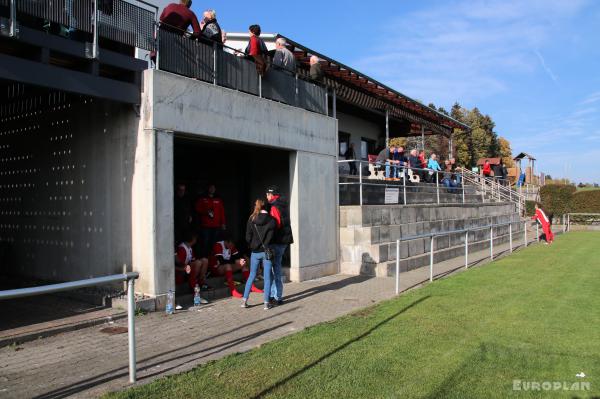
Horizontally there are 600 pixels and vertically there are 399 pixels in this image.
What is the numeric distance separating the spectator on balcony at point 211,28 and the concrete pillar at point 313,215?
3.14m


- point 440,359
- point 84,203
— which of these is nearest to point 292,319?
point 440,359

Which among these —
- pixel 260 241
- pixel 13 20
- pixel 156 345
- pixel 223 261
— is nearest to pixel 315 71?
pixel 223 261

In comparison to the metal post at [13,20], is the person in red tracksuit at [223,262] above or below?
below

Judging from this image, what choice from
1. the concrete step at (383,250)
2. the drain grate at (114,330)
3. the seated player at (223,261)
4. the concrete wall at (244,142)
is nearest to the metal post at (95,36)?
the concrete wall at (244,142)

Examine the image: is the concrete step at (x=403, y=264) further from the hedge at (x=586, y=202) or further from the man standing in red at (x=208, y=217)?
the hedge at (x=586, y=202)

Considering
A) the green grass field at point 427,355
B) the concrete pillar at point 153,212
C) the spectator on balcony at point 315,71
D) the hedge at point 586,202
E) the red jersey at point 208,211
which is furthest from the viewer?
the hedge at point 586,202

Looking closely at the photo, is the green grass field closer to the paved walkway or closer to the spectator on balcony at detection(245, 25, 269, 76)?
the paved walkway

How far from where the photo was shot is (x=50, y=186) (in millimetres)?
9594

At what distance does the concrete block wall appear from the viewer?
12219 mm

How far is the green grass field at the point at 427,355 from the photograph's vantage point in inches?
178

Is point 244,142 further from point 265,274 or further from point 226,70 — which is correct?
point 265,274

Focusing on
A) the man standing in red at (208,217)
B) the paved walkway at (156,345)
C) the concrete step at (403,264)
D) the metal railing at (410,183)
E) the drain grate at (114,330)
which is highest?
the metal railing at (410,183)

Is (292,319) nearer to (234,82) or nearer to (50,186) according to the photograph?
(234,82)

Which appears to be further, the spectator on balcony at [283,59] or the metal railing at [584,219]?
the metal railing at [584,219]
